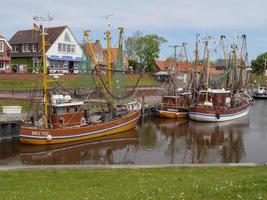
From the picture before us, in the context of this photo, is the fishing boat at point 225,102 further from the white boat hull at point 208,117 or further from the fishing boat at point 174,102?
the fishing boat at point 174,102

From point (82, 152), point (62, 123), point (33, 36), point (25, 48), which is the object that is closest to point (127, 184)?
point (82, 152)

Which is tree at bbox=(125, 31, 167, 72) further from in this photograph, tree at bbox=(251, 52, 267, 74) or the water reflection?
the water reflection

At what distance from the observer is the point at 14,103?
126ft

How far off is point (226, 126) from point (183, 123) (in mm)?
5174

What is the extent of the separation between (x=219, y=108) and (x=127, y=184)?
3823 centimetres

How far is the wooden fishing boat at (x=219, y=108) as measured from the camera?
47.2 meters

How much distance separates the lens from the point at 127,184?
42.2 ft

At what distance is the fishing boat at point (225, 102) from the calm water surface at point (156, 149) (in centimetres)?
523

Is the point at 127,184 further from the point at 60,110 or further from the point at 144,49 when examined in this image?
the point at 144,49

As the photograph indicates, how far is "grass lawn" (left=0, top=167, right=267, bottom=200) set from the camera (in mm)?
10422

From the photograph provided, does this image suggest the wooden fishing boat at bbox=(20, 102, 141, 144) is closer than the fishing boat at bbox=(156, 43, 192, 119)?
Yes

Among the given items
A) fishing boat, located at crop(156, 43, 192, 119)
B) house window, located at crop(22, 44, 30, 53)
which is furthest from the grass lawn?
house window, located at crop(22, 44, 30, 53)

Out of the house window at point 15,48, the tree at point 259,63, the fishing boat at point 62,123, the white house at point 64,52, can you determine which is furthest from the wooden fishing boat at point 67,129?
the tree at point 259,63

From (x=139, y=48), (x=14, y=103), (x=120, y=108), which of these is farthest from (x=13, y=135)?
(x=139, y=48)
